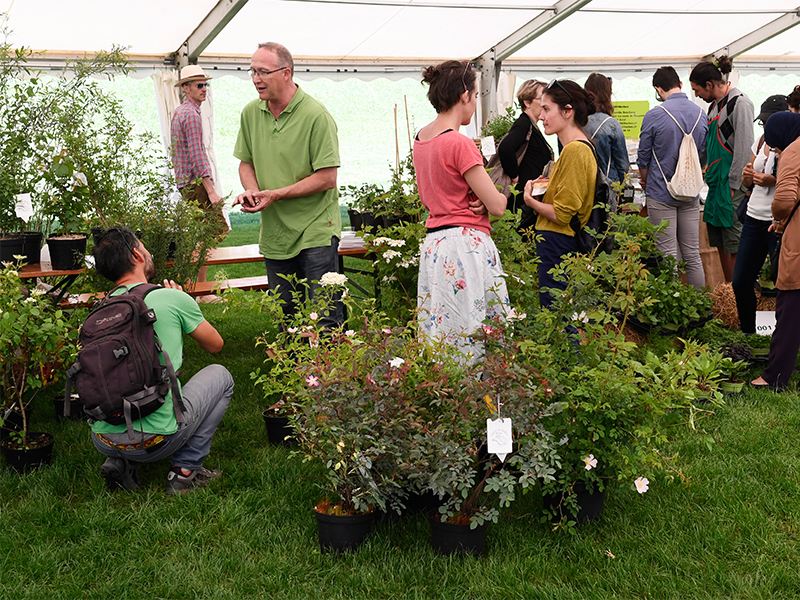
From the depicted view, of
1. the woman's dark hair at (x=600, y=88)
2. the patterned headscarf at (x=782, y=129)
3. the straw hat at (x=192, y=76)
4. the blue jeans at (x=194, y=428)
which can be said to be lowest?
Answer: the blue jeans at (x=194, y=428)

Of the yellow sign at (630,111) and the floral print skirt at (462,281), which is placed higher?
the yellow sign at (630,111)

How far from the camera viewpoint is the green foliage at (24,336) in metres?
2.94

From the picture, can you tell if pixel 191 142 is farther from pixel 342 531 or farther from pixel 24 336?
pixel 342 531

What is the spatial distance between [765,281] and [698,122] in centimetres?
136

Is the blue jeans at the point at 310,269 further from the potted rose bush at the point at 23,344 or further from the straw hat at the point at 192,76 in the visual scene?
the straw hat at the point at 192,76

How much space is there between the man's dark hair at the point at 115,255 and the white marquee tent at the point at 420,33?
17.8ft

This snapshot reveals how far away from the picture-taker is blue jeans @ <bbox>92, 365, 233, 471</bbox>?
2863mm

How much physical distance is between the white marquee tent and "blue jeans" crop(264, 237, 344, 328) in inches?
197

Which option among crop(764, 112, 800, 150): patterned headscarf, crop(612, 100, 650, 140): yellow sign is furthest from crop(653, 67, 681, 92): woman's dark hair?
crop(612, 100, 650, 140): yellow sign

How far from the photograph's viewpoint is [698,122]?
16.9ft

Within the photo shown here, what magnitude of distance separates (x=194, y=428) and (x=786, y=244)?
3195mm

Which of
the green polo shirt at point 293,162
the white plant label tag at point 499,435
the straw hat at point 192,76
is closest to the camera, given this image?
the white plant label tag at point 499,435

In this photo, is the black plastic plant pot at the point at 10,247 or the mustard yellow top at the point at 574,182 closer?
the mustard yellow top at the point at 574,182

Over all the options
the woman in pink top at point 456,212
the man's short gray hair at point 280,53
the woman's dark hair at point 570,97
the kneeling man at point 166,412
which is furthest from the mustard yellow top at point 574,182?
the kneeling man at point 166,412
